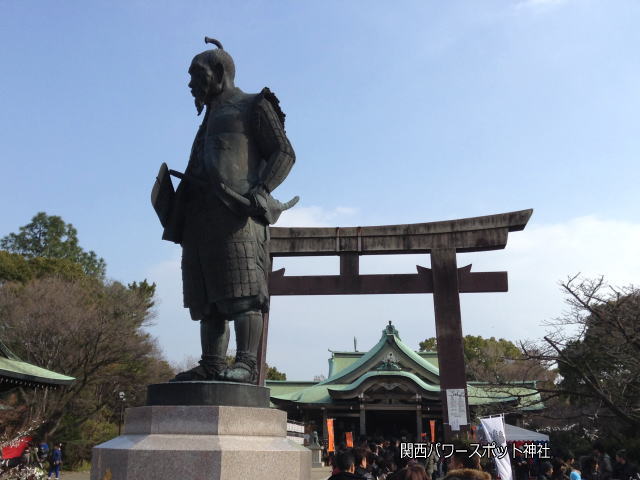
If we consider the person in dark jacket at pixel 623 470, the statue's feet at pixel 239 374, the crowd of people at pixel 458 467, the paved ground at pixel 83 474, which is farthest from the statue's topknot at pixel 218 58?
the paved ground at pixel 83 474

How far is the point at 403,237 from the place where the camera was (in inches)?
456

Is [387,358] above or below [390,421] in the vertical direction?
above

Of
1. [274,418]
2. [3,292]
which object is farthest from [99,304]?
[274,418]

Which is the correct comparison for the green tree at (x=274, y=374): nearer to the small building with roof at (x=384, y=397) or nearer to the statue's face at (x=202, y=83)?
the small building with roof at (x=384, y=397)

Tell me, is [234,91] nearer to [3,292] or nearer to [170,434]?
[170,434]

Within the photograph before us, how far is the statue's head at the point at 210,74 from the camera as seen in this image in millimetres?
4297

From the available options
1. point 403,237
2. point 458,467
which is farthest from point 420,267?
point 458,467

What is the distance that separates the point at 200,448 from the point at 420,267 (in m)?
8.79

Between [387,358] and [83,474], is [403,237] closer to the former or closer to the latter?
[387,358]

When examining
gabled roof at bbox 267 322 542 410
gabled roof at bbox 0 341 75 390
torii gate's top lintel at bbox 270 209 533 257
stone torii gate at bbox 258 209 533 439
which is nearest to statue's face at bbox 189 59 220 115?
stone torii gate at bbox 258 209 533 439

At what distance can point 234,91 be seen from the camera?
4.46 m

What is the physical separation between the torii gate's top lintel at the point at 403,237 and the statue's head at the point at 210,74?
7.37m

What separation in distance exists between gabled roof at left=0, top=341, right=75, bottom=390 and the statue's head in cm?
948

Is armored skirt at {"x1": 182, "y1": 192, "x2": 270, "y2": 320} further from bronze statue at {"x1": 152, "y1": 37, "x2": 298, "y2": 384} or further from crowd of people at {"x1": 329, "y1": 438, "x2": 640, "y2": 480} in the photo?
crowd of people at {"x1": 329, "y1": 438, "x2": 640, "y2": 480}
